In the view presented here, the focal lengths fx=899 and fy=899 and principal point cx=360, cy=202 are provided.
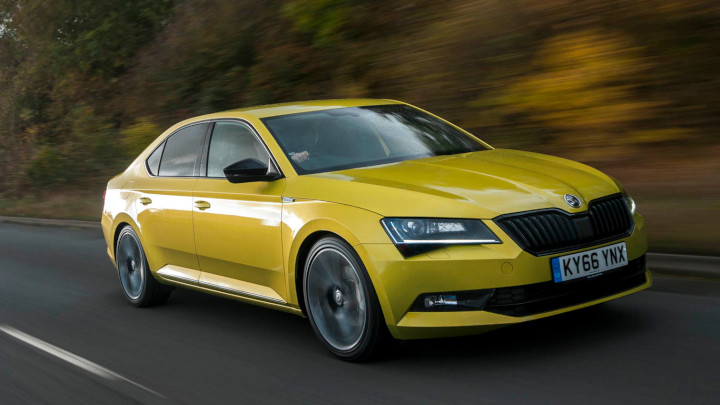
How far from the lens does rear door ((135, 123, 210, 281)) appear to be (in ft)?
21.1

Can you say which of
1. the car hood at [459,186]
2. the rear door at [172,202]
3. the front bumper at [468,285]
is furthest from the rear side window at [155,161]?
the front bumper at [468,285]

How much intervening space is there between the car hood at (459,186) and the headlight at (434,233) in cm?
4

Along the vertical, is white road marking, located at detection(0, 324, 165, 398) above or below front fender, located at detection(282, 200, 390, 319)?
below

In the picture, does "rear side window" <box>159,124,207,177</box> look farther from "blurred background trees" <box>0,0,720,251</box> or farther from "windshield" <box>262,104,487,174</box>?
"blurred background trees" <box>0,0,720,251</box>

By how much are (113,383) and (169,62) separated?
16327 mm

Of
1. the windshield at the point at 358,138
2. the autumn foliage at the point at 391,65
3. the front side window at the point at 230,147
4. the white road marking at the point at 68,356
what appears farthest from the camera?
the autumn foliage at the point at 391,65

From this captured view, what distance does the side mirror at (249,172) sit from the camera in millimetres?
5441

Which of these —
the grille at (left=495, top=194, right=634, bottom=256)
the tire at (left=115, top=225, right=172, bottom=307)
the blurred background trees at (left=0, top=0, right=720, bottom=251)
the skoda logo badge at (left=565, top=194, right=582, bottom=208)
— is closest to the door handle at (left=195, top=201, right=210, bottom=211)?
the tire at (left=115, top=225, right=172, bottom=307)

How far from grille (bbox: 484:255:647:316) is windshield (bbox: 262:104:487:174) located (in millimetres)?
1449

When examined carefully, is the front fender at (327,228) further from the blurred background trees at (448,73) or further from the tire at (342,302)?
the blurred background trees at (448,73)

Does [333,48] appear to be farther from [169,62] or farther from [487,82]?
[169,62]

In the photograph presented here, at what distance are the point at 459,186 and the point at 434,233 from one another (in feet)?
1.30

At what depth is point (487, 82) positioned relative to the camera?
37.6 feet

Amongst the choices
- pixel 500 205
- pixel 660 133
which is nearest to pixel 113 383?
pixel 500 205
